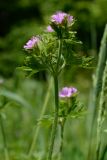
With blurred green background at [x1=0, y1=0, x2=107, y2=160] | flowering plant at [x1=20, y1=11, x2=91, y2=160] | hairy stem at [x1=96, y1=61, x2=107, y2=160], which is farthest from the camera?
blurred green background at [x1=0, y1=0, x2=107, y2=160]

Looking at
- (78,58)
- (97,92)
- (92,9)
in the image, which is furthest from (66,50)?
(92,9)

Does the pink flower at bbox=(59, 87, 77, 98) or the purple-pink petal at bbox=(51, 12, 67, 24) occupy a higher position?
the purple-pink petal at bbox=(51, 12, 67, 24)

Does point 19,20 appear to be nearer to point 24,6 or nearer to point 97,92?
point 24,6

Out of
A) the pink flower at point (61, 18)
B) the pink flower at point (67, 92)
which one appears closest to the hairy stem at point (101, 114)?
the pink flower at point (67, 92)

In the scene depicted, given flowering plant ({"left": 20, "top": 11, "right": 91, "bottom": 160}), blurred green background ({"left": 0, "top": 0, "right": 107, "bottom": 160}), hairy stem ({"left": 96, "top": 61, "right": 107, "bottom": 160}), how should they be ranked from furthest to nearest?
blurred green background ({"left": 0, "top": 0, "right": 107, "bottom": 160}) < hairy stem ({"left": 96, "top": 61, "right": 107, "bottom": 160}) < flowering plant ({"left": 20, "top": 11, "right": 91, "bottom": 160})

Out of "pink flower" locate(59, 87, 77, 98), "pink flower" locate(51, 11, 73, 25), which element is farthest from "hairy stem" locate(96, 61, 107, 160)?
"pink flower" locate(51, 11, 73, 25)

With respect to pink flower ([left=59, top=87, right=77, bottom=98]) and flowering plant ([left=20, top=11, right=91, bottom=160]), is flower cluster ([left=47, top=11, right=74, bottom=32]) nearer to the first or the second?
flowering plant ([left=20, top=11, right=91, bottom=160])

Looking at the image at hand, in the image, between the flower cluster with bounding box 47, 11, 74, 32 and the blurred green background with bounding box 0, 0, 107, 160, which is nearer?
the flower cluster with bounding box 47, 11, 74, 32

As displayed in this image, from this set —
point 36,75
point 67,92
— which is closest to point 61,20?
point 67,92

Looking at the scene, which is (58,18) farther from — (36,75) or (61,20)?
(36,75)

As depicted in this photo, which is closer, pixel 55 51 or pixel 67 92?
pixel 55 51
